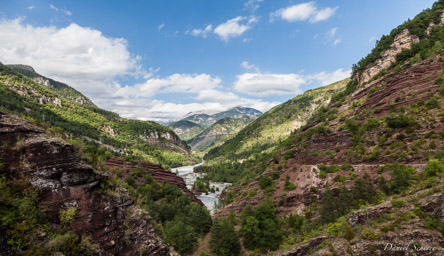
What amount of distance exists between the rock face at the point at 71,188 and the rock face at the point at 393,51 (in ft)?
330

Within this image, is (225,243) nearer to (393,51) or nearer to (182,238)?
(182,238)

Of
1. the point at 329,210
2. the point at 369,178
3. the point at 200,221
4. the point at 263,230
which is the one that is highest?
the point at 369,178

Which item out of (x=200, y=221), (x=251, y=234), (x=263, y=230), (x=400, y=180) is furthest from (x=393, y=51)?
(x=200, y=221)

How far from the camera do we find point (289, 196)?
53938 millimetres

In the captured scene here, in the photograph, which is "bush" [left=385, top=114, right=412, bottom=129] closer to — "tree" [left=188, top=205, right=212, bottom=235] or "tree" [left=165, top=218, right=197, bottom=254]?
"tree" [left=188, top=205, right=212, bottom=235]

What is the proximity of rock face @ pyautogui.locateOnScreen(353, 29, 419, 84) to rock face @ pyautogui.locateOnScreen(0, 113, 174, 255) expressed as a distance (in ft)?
330

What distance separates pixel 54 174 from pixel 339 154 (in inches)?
2361

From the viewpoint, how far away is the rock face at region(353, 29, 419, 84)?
76.1 meters

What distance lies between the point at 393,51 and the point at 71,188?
109 metres

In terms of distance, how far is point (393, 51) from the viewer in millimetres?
78438

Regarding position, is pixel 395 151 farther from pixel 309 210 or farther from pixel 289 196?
pixel 289 196

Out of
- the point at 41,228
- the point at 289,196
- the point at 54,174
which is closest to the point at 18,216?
the point at 41,228

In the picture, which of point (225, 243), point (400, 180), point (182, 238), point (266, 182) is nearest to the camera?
point (400, 180)

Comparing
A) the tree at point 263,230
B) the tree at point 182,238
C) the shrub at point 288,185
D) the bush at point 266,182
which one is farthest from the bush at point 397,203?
the tree at point 182,238
